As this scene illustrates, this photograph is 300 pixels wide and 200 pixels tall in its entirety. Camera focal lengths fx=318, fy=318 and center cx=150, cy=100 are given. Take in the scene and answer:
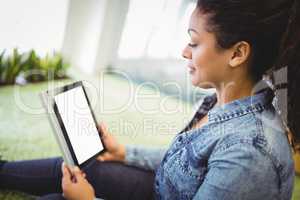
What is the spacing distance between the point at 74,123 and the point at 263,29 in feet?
1.91

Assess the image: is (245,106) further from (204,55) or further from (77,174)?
(77,174)

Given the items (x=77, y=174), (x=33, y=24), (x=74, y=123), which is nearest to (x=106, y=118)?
(x=33, y=24)

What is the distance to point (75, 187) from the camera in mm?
830

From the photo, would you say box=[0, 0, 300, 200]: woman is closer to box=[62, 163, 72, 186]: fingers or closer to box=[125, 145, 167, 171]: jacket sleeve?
box=[62, 163, 72, 186]: fingers

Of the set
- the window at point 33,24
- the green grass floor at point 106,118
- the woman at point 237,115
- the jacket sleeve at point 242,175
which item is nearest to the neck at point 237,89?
the woman at point 237,115

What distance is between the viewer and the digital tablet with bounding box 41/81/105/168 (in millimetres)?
830

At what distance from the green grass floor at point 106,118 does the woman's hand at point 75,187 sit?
49cm

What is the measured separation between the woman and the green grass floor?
0.76 m

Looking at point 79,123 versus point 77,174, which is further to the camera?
point 79,123

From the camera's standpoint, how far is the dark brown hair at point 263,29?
69cm

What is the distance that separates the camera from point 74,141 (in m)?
0.92

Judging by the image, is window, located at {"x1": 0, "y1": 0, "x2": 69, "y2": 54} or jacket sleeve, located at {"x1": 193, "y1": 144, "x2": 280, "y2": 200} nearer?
jacket sleeve, located at {"x1": 193, "y1": 144, "x2": 280, "y2": 200}

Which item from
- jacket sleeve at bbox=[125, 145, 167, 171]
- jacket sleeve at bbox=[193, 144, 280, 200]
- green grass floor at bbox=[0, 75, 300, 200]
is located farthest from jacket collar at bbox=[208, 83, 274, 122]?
green grass floor at bbox=[0, 75, 300, 200]

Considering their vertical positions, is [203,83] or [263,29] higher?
[263,29]
